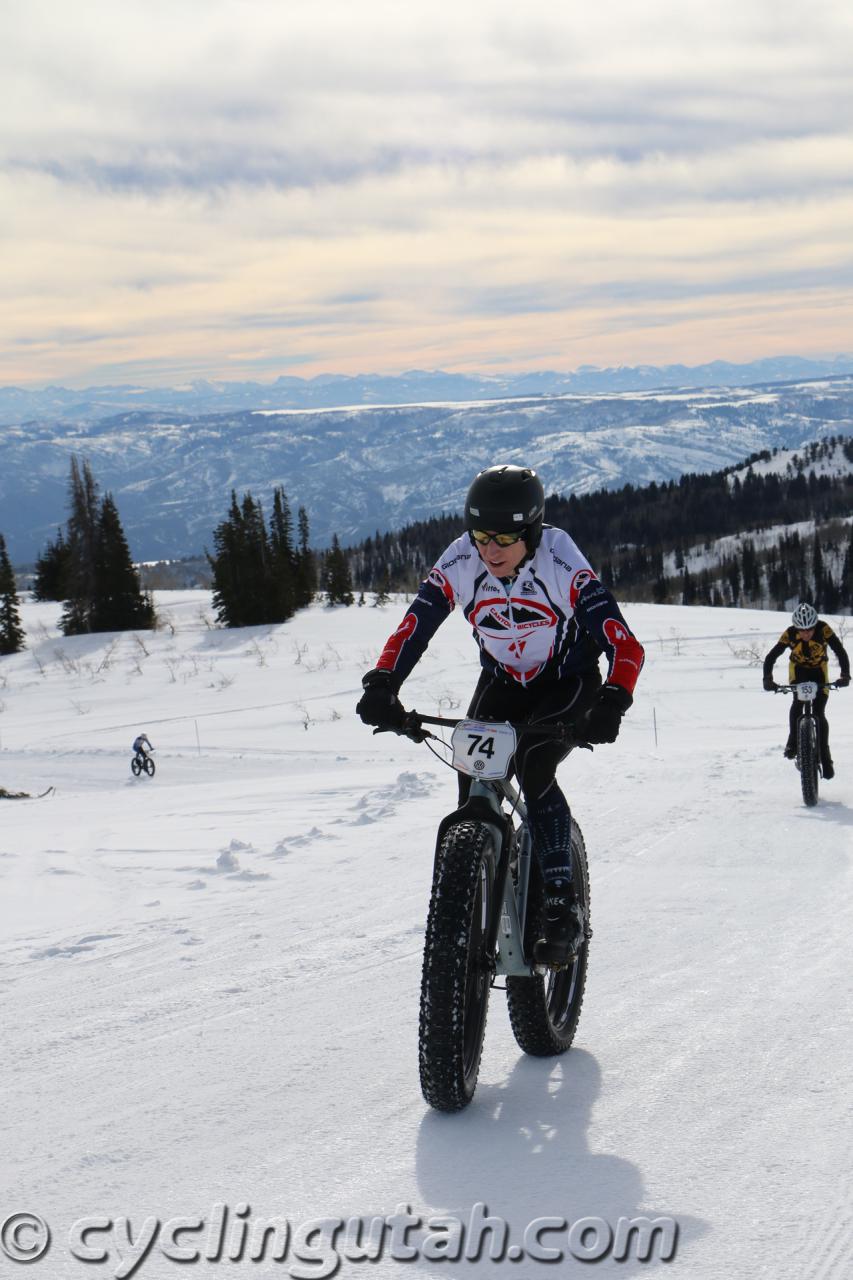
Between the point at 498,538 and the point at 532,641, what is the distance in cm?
50

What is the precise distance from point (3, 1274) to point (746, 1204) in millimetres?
2162

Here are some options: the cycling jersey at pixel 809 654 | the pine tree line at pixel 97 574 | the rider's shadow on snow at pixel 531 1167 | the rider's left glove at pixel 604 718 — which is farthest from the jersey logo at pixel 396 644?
the pine tree line at pixel 97 574

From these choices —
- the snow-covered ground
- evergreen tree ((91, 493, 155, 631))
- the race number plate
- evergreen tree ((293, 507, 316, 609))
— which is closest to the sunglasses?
the race number plate

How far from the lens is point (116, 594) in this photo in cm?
5803

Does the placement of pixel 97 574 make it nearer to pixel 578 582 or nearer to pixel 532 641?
pixel 532 641

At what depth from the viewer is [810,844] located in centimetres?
901

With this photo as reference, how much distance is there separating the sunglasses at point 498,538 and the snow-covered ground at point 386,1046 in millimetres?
2241

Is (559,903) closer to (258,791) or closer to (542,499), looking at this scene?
(542,499)

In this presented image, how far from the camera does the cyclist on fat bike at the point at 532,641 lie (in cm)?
433

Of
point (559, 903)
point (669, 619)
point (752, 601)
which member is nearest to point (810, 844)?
point (559, 903)

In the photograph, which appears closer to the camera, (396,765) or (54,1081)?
(54,1081)

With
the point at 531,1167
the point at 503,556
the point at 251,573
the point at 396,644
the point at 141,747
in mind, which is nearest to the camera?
the point at 531,1167

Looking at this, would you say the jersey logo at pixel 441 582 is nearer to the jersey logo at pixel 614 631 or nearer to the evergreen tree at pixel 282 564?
the jersey logo at pixel 614 631

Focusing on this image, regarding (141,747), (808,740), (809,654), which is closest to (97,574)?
(141,747)
